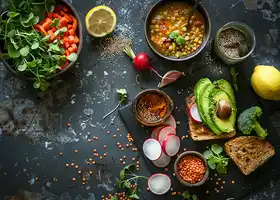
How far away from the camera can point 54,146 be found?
302 cm

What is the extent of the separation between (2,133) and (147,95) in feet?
3.30

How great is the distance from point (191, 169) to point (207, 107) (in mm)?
414

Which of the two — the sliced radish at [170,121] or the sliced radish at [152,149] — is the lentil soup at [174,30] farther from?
the sliced radish at [152,149]

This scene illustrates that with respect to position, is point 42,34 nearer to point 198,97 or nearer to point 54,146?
point 54,146

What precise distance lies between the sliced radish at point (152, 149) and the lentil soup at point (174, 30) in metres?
0.59

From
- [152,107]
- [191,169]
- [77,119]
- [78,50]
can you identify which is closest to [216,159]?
[191,169]

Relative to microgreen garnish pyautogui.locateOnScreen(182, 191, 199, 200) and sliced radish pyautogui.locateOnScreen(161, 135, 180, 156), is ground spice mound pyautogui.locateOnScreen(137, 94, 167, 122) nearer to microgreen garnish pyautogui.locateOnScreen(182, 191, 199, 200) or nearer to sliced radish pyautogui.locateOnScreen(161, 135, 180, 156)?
sliced radish pyautogui.locateOnScreen(161, 135, 180, 156)

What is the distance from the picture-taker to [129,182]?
2982mm

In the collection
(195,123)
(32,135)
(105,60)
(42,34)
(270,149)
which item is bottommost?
(270,149)

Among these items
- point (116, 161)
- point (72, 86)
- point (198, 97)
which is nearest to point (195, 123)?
point (198, 97)

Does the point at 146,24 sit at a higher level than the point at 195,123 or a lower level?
higher

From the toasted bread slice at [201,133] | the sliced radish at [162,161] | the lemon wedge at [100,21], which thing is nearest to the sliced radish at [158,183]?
the sliced radish at [162,161]

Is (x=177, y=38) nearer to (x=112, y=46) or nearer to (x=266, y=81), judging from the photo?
(x=112, y=46)

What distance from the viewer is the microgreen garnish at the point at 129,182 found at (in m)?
2.95
